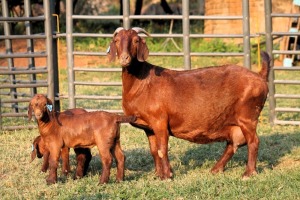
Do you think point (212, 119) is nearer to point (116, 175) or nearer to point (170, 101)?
point (170, 101)

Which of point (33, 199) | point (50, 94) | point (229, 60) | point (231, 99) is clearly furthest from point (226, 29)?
point (33, 199)

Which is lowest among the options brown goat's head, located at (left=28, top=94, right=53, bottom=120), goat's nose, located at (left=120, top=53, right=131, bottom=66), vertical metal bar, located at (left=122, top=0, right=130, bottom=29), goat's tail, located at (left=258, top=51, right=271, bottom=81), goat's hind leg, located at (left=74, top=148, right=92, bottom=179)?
goat's hind leg, located at (left=74, top=148, right=92, bottom=179)

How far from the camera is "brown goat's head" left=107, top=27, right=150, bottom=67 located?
27.2ft

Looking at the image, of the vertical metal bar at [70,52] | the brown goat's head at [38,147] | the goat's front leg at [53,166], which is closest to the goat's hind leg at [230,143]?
the goat's front leg at [53,166]

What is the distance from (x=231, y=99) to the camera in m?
8.83

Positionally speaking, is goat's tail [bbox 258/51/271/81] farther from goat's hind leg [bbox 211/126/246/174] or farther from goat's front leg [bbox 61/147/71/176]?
goat's front leg [bbox 61/147/71/176]

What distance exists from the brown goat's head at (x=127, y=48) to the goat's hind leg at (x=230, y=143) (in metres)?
1.44

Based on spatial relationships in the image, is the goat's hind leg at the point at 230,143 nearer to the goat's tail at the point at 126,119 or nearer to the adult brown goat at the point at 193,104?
the adult brown goat at the point at 193,104

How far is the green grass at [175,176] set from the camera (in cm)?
771

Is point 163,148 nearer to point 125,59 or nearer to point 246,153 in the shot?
point 125,59

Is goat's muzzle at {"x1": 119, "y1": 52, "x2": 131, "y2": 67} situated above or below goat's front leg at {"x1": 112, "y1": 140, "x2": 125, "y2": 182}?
above

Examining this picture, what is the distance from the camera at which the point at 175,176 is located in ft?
28.8

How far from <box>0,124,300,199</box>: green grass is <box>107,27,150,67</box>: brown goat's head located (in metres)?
1.40

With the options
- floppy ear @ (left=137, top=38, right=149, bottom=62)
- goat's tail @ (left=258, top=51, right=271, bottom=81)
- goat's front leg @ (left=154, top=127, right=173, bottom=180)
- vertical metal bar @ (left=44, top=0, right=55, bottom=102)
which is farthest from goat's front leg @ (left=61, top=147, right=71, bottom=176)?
vertical metal bar @ (left=44, top=0, right=55, bottom=102)
